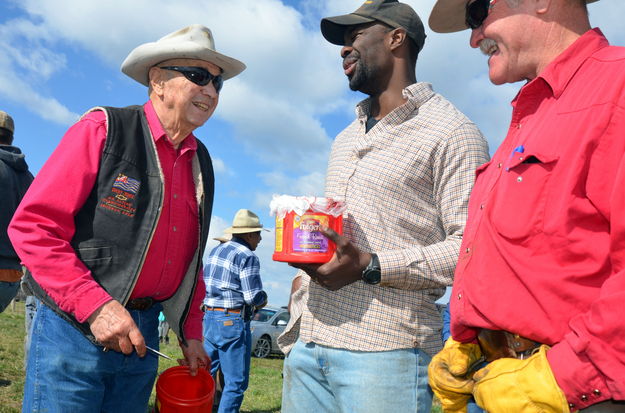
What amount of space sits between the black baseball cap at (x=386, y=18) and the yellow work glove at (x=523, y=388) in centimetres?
201

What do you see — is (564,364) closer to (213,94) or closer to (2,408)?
(213,94)

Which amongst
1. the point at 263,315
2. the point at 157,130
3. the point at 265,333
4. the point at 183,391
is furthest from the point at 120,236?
the point at 263,315

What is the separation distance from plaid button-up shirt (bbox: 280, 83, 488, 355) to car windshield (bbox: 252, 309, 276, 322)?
17858mm

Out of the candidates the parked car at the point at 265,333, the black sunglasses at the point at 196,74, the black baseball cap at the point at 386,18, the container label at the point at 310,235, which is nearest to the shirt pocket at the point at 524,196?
the container label at the point at 310,235

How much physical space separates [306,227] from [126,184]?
974 millimetres

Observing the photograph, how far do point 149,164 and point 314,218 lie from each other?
1.02 metres

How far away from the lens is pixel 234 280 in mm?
7594

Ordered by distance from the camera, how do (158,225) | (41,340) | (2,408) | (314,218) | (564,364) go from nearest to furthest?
(564,364) < (314,218) < (41,340) < (158,225) < (2,408)

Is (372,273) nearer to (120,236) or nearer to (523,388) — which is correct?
(523,388)

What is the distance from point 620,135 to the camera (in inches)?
54.0

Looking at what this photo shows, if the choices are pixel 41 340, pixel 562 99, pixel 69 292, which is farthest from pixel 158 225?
pixel 562 99

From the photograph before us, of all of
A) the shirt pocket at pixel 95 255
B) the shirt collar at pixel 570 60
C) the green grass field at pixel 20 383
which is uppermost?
the shirt collar at pixel 570 60

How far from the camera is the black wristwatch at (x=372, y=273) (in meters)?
2.35

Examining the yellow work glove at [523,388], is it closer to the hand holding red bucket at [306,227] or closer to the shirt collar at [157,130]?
the hand holding red bucket at [306,227]
